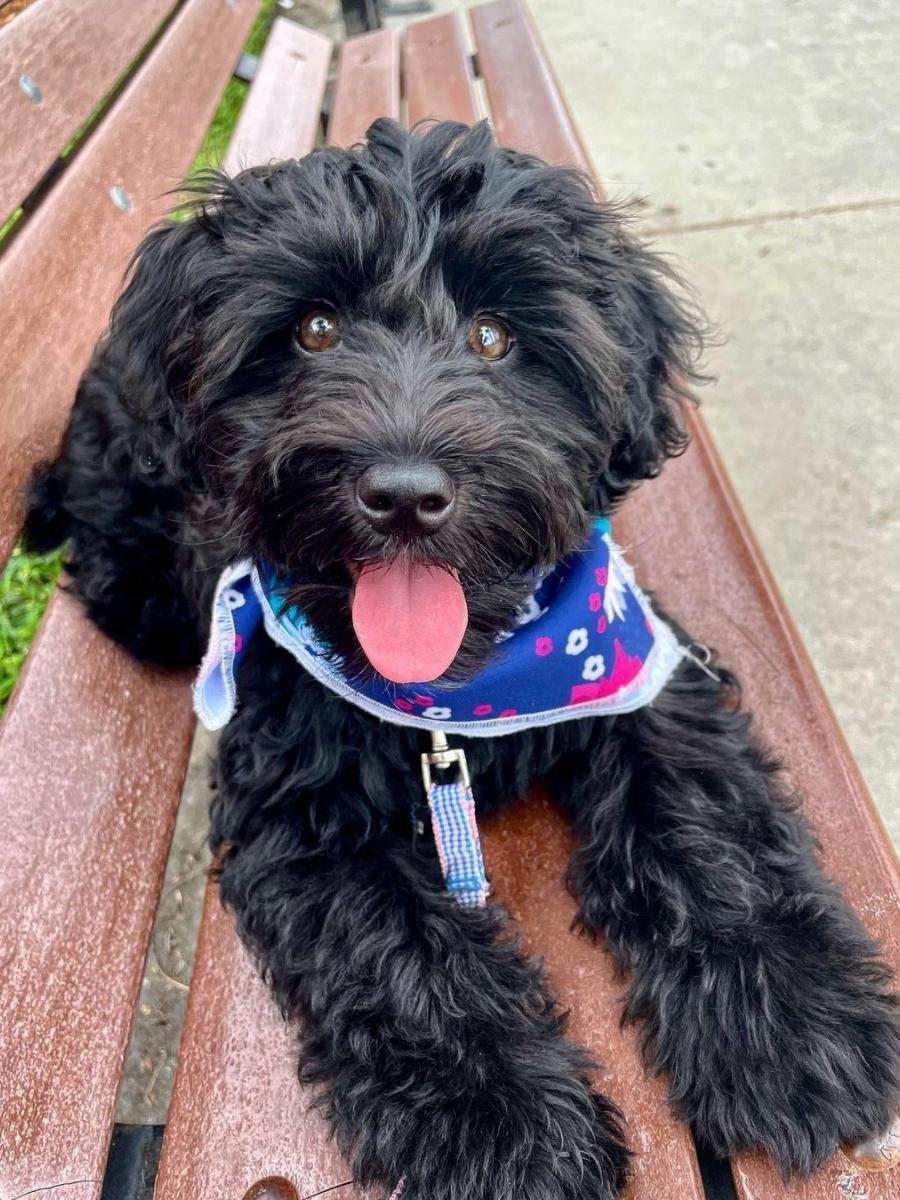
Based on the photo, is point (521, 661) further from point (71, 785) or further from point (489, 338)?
point (71, 785)

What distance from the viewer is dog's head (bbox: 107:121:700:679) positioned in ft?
4.96

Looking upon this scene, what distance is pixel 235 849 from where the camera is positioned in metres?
1.83

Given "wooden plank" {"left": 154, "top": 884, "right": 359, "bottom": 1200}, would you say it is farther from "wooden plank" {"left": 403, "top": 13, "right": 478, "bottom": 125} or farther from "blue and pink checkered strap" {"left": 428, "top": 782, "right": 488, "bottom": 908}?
"wooden plank" {"left": 403, "top": 13, "right": 478, "bottom": 125}

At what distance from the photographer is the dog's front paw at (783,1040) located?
1.36 meters

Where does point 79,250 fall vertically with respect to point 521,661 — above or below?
above

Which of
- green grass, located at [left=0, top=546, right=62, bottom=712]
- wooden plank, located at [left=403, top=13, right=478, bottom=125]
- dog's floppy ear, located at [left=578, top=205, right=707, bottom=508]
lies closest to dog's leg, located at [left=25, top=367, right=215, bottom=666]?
green grass, located at [left=0, top=546, right=62, bottom=712]

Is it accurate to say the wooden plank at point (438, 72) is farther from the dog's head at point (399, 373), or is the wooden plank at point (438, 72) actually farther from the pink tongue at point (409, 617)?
the pink tongue at point (409, 617)

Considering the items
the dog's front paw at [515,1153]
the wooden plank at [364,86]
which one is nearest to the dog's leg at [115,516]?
the dog's front paw at [515,1153]

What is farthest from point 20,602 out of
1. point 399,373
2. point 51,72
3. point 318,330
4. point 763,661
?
point 763,661

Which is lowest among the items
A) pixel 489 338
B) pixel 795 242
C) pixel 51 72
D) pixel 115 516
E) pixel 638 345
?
pixel 795 242

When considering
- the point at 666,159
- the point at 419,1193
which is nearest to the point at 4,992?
the point at 419,1193

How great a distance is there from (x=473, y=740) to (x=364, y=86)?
3.16m

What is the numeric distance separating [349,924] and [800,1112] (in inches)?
28.9

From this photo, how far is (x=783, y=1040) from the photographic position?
4.74 feet
